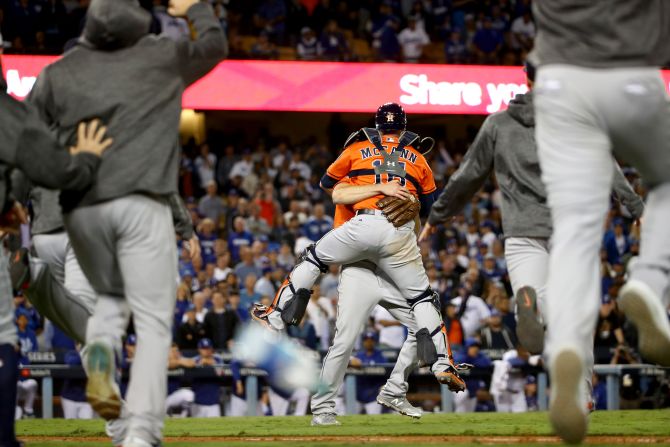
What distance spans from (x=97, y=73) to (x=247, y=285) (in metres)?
11.6

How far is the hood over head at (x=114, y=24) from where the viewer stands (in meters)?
5.62

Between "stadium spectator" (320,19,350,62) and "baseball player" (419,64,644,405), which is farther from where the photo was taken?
"stadium spectator" (320,19,350,62)

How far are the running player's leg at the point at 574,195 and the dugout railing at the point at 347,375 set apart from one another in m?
10.2

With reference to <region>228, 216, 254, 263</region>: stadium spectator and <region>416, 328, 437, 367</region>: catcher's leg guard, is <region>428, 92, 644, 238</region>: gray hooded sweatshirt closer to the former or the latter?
<region>416, 328, 437, 367</region>: catcher's leg guard

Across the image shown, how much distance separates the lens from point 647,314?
488 cm

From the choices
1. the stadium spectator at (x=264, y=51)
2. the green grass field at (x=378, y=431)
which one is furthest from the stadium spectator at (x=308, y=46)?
the green grass field at (x=378, y=431)

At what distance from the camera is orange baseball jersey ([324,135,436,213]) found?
30.2 ft

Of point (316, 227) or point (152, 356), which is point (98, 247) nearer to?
point (152, 356)

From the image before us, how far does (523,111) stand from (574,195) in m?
3.13

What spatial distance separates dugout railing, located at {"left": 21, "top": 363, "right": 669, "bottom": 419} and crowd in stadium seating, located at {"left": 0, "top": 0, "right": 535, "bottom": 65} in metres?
8.50

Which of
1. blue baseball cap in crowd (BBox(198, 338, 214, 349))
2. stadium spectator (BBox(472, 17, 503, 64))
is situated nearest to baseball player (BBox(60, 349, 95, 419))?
blue baseball cap in crowd (BBox(198, 338, 214, 349))

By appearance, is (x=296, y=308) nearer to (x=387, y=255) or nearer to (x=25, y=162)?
(x=387, y=255)

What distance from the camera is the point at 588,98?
4715mm

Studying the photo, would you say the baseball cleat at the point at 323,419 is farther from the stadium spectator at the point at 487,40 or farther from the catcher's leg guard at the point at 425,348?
the stadium spectator at the point at 487,40
